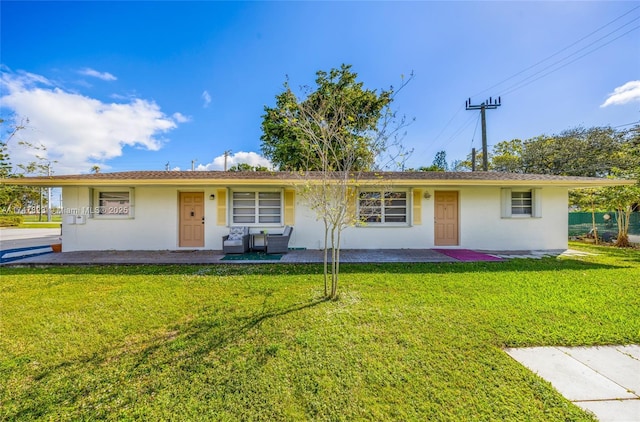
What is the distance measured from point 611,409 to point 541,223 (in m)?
9.21

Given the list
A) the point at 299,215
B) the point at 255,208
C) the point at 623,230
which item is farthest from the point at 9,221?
the point at 623,230

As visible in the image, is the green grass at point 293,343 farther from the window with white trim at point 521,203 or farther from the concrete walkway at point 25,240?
the concrete walkway at point 25,240

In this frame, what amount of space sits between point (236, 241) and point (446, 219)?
7.20 meters

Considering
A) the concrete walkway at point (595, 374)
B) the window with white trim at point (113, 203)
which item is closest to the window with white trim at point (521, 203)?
the concrete walkway at point (595, 374)

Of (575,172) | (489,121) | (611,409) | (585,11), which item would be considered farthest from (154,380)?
(575,172)

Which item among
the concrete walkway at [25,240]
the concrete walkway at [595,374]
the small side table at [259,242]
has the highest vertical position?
the small side table at [259,242]

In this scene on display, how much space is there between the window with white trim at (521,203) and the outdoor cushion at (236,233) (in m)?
9.00

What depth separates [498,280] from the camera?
17.7ft

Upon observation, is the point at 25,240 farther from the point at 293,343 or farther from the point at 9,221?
the point at 293,343

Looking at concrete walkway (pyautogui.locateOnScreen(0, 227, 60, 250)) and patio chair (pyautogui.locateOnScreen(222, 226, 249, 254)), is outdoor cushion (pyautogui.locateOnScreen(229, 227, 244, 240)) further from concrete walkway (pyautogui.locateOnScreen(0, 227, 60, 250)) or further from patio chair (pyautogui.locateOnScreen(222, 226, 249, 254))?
concrete walkway (pyautogui.locateOnScreen(0, 227, 60, 250))

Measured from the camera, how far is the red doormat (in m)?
7.49

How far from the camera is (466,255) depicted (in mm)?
8023

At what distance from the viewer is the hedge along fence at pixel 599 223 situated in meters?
13.0

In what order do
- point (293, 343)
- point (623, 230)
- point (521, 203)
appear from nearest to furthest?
point (293, 343) < point (521, 203) < point (623, 230)
